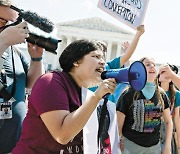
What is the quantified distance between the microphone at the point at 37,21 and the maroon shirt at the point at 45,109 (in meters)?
0.35

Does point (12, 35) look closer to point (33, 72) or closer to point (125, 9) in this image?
point (33, 72)

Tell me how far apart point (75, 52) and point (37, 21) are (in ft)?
0.95

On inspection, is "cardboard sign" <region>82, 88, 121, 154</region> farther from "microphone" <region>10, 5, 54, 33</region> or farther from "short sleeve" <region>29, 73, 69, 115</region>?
"microphone" <region>10, 5, 54, 33</region>

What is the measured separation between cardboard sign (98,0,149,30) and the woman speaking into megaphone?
1.38 m

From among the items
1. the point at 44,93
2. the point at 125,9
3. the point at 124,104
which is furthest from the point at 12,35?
the point at 125,9

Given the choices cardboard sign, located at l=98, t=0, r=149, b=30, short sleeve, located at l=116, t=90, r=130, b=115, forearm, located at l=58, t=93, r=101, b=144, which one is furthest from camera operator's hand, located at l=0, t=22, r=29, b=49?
cardboard sign, located at l=98, t=0, r=149, b=30

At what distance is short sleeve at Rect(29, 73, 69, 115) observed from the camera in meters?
1.51

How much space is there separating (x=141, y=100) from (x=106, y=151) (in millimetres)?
1318

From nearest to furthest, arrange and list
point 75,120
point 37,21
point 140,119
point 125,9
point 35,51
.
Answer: point 75,120 → point 37,21 → point 35,51 → point 140,119 → point 125,9

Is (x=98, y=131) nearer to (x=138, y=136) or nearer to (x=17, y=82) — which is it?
(x=17, y=82)

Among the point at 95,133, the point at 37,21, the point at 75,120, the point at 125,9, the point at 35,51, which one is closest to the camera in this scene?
the point at 75,120

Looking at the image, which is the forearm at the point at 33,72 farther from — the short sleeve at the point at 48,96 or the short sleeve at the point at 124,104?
the short sleeve at the point at 124,104

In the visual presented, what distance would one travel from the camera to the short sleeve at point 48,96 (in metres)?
1.51

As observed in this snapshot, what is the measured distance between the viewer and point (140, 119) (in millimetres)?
2973
